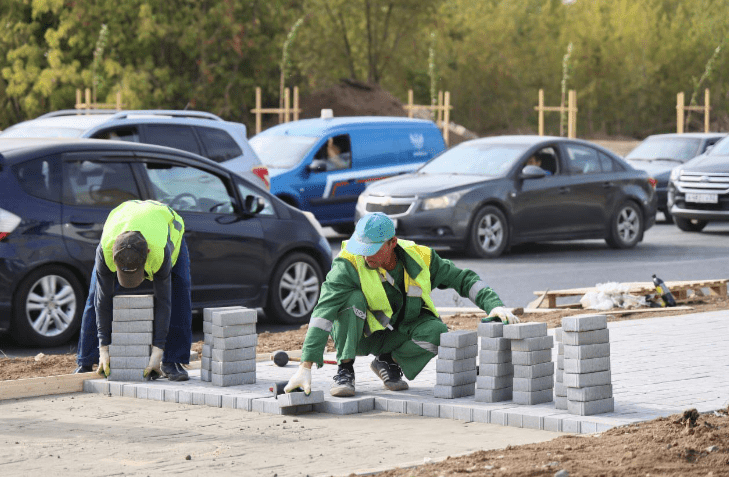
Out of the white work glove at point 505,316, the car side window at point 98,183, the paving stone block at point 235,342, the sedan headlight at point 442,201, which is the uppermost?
the car side window at point 98,183

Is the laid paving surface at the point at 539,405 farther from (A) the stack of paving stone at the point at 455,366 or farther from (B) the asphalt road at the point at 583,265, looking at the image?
(B) the asphalt road at the point at 583,265

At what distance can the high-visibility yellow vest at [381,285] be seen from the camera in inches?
324

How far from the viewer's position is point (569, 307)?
43.2 ft

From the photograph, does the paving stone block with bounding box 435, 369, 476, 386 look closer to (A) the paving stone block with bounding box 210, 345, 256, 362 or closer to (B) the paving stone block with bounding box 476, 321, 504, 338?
(B) the paving stone block with bounding box 476, 321, 504, 338

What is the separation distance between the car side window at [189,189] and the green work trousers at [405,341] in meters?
3.82

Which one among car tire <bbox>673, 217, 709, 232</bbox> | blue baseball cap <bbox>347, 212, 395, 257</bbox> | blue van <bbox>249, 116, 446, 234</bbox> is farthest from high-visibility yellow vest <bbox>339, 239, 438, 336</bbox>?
car tire <bbox>673, 217, 709, 232</bbox>

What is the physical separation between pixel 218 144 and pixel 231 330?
8.00 metres

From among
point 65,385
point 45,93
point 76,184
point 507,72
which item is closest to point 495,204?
point 76,184

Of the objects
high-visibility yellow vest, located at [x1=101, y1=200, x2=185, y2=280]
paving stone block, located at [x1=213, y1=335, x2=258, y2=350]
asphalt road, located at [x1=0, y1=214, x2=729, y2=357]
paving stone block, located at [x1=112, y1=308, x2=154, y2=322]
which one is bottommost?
asphalt road, located at [x1=0, y1=214, x2=729, y2=357]

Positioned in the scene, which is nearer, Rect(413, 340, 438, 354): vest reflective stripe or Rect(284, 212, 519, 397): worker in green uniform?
Rect(284, 212, 519, 397): worker in green uniform

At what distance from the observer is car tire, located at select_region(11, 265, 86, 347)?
425 inches

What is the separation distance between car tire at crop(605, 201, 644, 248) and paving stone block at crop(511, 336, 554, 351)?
12696 mm

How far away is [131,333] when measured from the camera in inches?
348

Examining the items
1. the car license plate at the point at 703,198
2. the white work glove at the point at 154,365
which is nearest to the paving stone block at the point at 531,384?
the white work glove at the point at 154,365
